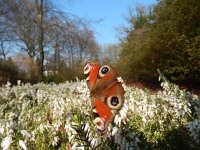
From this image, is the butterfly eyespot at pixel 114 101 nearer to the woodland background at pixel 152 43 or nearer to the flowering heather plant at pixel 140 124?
the flowering heather plant at pixel 140 124

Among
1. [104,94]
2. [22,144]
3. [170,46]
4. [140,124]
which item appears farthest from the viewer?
[170,46]

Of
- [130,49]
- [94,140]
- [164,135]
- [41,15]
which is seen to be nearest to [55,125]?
[164,135]

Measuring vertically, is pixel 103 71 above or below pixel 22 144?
above

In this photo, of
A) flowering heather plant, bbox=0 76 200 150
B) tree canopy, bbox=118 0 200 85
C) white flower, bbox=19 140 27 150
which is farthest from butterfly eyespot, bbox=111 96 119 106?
tree canopy, bbox=118 0 200 85

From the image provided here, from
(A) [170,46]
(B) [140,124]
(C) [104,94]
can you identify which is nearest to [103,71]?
(C) [104,94]

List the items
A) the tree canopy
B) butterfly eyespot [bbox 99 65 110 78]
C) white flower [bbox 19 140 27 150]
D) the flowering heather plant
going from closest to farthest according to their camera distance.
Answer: white flower [bbox 19 140 27 150], butterfly eyespot [bbox 99 65 110 78], the flowering heather plant, the tree canopy

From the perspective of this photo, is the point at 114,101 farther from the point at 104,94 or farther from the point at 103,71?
the point at 103,71

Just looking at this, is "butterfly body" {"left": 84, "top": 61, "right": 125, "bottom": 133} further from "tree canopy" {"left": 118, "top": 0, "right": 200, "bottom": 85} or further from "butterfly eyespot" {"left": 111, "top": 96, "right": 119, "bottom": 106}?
"tree canopy" {"left": 118, "top": 0, "right": 200, "bottom": 85}

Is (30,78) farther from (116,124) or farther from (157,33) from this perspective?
(116,124)

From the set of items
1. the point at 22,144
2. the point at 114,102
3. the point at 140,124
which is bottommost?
the point at 22,144

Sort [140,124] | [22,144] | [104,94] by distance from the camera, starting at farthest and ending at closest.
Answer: [140,124]
[104,94]
[22,144]
